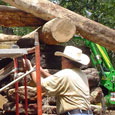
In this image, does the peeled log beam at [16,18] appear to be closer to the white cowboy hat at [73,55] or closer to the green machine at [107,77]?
the white cowboy hat at [73,55]

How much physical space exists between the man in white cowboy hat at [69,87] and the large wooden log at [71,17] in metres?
2.28

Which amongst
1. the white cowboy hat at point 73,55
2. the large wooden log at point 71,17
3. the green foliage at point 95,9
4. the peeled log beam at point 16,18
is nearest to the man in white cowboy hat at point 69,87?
the white cowboy hat at point 73,55

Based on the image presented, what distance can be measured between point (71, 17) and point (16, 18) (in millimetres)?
1160

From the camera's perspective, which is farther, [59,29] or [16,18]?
[16,18]

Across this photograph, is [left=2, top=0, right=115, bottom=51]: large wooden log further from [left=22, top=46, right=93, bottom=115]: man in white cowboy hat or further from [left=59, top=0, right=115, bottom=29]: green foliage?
[left=59, top=0, right=115, bottom=29]: green foliage

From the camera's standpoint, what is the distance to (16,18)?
707cm

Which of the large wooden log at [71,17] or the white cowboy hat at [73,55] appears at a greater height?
the large wooden log at [71,17]

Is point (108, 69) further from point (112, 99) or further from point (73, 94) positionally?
point (73, 94)

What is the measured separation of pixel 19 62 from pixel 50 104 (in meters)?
1.14

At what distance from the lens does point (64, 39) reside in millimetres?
6492

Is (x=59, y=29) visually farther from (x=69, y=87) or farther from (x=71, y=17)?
(x=69, y=87)

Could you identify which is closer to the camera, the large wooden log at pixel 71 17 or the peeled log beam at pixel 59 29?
the peeled log beam at pixel 59 29

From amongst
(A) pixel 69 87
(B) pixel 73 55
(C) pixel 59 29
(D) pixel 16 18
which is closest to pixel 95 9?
(D) pixel 16 18

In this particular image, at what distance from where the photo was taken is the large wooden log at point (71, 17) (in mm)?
6676
